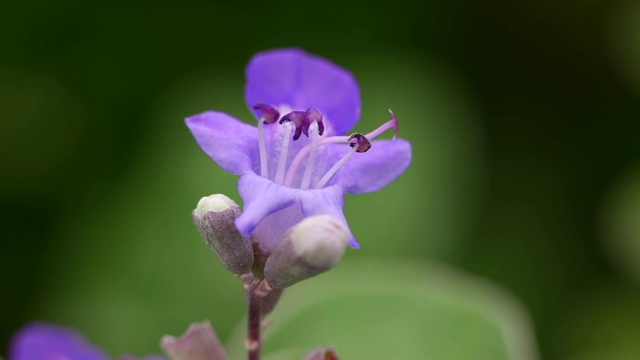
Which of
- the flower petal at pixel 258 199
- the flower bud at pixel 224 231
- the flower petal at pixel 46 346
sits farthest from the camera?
the flower petal at pixel 46 346

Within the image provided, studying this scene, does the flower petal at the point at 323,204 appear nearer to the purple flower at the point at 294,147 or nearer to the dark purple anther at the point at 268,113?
the purple flower at the point at 294,147

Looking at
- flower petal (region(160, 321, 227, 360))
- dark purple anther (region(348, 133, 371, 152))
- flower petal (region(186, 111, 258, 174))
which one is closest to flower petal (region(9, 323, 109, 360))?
flower petal (region(160, 321, 227, 360))

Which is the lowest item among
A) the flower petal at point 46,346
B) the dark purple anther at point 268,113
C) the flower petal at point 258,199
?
the flower petal at point 46,346

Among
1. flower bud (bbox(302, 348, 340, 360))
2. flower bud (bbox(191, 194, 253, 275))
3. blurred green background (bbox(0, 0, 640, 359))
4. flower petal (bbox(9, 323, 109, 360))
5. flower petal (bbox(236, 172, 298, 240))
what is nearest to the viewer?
flower petal (bbox(236, 172, 298, 240))

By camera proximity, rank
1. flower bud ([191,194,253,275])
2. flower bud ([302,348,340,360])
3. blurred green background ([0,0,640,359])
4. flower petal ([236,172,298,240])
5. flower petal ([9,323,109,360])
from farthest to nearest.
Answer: blurred green background ([0,0,640,359]) < flower petal ([9,323,109,360]) < flower bud ([302,348,340,360]) < flower bud ([191,194,253,275]) < flower petal ([236,172,298,240])

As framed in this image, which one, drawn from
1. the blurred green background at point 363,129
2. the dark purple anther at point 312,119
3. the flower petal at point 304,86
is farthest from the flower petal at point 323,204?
the blurred green background at point 363,129

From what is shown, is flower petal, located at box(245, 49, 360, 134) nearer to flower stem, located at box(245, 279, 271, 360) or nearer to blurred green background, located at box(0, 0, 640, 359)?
flower stem, located at box(245, 279, 271, 360)

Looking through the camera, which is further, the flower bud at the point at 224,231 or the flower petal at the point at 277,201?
the flower bud at the point at 224,231
